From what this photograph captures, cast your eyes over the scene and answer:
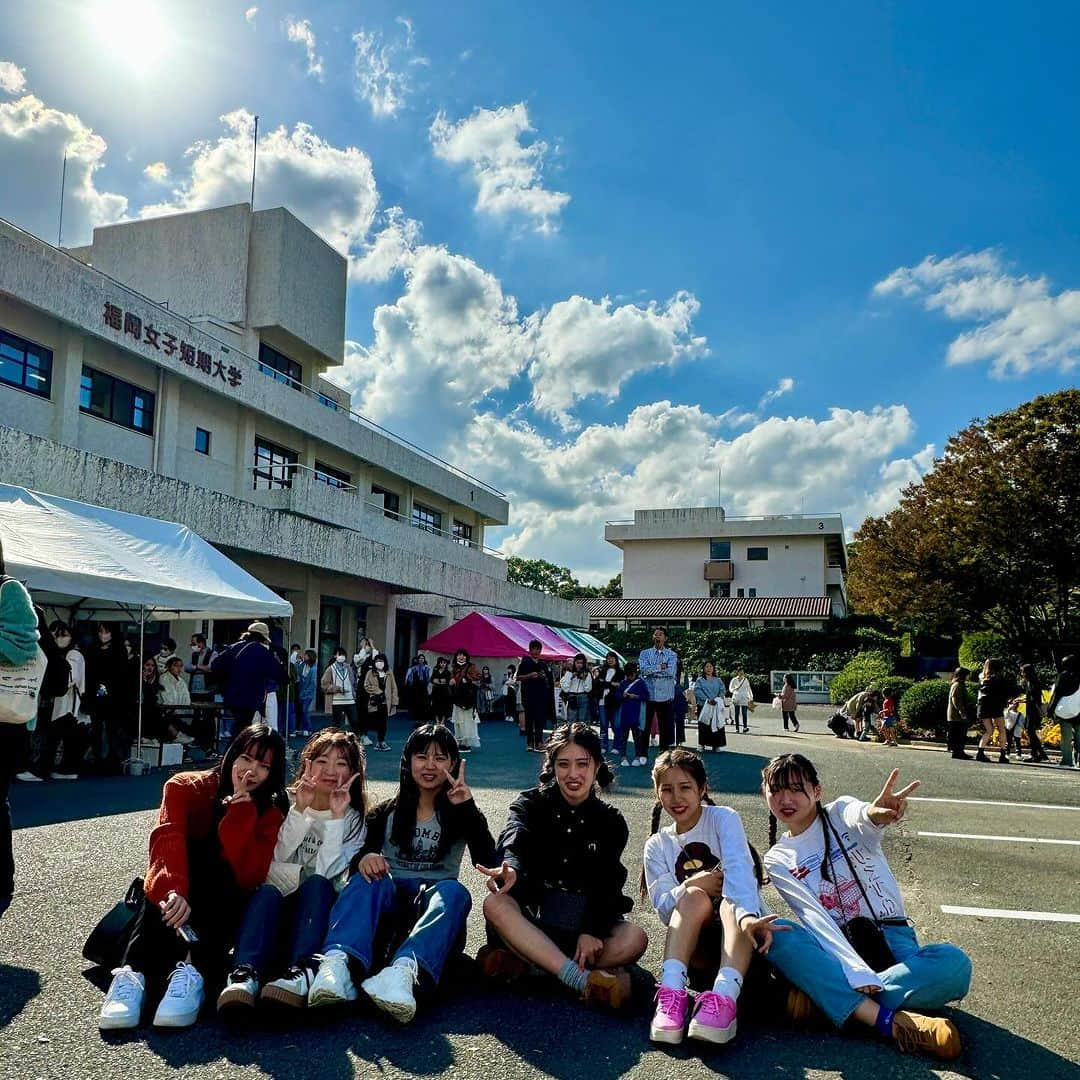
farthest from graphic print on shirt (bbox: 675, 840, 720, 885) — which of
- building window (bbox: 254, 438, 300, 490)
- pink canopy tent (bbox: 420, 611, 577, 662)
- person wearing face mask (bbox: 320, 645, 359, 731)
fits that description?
building window (bbox: 254, 438, 300, 490)

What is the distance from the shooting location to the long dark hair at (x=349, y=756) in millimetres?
4156

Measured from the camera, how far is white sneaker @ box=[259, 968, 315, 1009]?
338 cm

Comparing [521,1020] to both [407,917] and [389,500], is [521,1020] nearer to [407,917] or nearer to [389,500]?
[407,917]

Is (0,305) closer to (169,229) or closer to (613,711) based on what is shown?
(169,229)

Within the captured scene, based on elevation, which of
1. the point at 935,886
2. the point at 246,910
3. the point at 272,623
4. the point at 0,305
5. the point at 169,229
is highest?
the point at 169,229

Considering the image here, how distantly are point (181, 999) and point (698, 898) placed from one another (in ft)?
6.61

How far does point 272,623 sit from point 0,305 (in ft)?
28.3

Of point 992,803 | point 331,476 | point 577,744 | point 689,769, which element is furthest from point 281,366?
point 689,769

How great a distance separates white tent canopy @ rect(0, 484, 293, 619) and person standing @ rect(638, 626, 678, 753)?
530 cm

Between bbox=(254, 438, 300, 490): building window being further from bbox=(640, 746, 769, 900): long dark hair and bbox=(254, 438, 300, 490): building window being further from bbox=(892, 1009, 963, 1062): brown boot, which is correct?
bbox=(892, 1009, 963, 1062): brown boot

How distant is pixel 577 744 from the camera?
168 inches

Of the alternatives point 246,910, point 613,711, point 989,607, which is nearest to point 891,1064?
point 246,910

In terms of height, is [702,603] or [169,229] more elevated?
[169,229]

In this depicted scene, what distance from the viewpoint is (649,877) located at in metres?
4.23
